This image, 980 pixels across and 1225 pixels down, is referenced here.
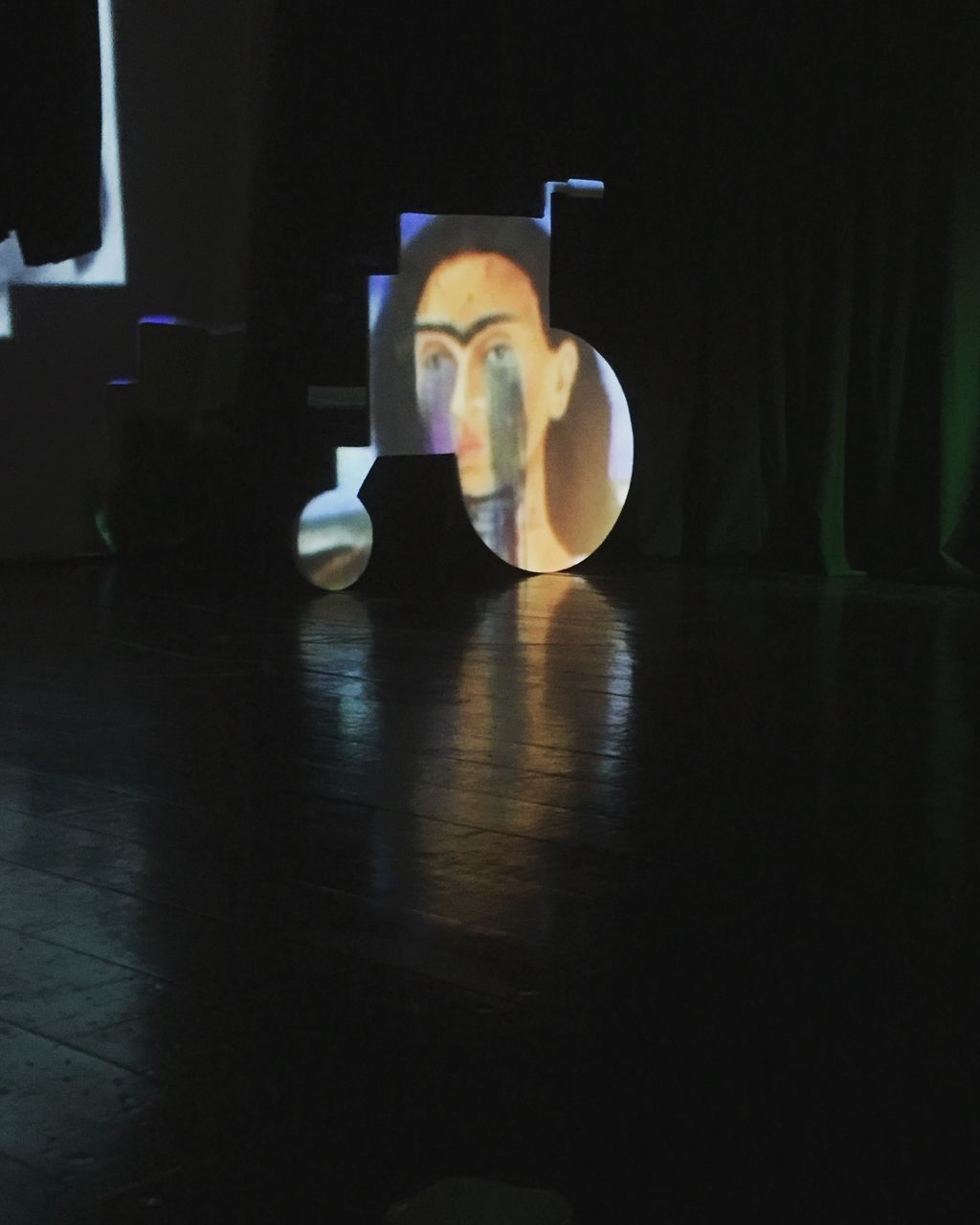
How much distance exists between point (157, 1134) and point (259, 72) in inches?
161

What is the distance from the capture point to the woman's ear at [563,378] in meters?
4.17

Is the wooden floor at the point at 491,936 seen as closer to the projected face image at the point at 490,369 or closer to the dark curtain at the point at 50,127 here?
the projected face image at the point at 490,369

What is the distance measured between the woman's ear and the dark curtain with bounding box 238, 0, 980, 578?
46 cm

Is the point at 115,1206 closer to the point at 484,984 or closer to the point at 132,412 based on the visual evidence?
the point at 484,984

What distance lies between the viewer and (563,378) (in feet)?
13.7

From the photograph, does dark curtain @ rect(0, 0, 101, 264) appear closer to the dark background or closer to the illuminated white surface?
the illuminated white surface

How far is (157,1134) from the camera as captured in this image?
1120mm

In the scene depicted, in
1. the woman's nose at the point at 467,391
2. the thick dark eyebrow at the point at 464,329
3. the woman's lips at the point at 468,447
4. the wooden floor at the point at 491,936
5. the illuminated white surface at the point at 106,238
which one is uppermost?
the illuminated white surface at the point at 106,238

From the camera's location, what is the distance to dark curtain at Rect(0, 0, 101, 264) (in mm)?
4383

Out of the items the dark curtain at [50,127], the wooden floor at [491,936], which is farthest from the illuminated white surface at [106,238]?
the wooden floor at [491,936]

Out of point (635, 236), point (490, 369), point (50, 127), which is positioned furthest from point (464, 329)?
point (50, 127)

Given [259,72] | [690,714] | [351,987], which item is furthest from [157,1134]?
[259,72]

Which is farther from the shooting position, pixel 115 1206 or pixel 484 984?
pixel 484 984

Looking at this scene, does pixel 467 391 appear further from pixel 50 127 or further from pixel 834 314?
pixel 50 127
